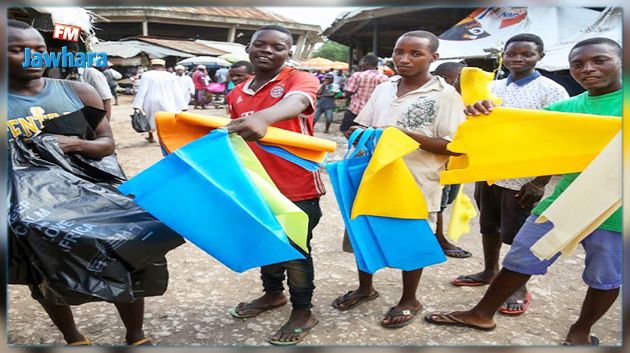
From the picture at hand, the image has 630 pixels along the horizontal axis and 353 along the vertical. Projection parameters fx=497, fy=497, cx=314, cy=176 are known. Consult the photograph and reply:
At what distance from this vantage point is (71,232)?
6.02ft

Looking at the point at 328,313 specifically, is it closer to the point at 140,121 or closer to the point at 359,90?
the point at 359,90

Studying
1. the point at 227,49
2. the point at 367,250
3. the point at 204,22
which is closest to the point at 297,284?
the point at 367,250

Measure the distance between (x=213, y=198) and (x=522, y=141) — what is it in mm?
1227

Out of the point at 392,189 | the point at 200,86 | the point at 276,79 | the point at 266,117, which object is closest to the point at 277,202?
the point at 266,117

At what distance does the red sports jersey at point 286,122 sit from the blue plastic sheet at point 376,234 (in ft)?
0.52

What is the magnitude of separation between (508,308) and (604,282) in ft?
2.48

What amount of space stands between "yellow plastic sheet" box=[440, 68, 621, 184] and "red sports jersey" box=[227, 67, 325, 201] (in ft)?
2.32

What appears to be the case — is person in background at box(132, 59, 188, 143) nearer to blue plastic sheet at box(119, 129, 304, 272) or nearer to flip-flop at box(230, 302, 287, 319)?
flip-flop at box(230, 302, 287, 319)

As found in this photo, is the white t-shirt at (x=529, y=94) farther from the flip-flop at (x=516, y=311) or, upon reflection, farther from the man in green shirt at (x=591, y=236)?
the flip-flop at (x=516, y=311)

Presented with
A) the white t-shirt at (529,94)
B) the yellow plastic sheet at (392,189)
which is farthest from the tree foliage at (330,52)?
the yellow plastic sheet at (392,189)

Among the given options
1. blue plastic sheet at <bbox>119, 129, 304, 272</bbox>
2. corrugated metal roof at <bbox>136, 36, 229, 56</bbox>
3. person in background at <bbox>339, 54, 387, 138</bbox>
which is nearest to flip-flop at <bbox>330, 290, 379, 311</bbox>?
blue plastic sheet at <bbox>119, 129, 304, 272</bbox>

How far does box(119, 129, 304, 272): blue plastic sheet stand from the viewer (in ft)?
6.30

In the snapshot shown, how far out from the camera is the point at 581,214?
5.74 feet

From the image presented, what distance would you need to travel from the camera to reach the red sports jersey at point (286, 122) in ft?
7.87
